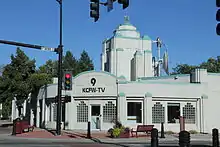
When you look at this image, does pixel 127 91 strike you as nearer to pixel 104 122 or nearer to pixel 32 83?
pixel 104 122

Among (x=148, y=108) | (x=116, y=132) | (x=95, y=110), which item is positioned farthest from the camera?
(x=95, y=110)

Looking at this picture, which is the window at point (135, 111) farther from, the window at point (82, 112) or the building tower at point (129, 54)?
the building tower at point (129, 54)

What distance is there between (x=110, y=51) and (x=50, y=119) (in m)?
13.0

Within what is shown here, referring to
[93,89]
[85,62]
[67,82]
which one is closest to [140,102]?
[93,89]

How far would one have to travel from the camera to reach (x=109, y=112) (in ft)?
98.3

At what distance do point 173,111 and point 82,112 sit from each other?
7.51 m

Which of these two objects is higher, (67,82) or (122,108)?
(67,82)

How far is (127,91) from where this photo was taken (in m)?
29.8

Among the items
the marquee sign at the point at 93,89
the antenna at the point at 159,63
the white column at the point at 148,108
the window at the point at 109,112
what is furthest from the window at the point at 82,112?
the antenna at the point at 159,63

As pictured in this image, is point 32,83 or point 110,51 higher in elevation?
point 110,51

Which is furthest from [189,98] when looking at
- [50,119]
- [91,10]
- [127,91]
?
[91,10]

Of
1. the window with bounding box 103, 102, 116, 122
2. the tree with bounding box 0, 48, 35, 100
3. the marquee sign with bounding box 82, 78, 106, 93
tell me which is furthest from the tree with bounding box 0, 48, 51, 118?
the window with bounding box 103, 102, 116, 122

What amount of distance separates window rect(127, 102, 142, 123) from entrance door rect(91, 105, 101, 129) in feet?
8.04

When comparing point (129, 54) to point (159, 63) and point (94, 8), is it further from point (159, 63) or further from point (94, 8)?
point (94, 8)
